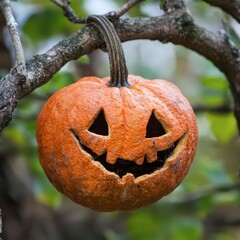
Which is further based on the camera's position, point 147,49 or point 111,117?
point 147,49

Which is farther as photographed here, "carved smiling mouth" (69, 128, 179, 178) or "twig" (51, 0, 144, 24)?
"twig" (51, 0, 144, 24)

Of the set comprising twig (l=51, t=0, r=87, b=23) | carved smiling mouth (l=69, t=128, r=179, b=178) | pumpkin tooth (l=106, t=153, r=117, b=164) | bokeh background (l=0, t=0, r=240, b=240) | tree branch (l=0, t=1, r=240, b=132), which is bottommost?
bokeh background (l=0, t=0, r=240, b=240)

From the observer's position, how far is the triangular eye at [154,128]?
1.14m

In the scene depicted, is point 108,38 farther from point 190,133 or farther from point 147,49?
point 147,49

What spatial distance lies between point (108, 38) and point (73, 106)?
153 mm

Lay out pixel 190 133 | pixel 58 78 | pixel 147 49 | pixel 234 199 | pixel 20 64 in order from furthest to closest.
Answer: pixel 147 49 → pixel 234 199 → pixel 58 78 → pixel 190 133 → pixel 20 64

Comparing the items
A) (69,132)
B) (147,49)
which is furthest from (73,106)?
(147,49)

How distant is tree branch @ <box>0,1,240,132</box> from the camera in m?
1.02

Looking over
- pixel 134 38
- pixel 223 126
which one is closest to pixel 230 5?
pixel 134 38

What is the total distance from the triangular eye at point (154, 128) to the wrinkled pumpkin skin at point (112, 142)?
0.03 meters

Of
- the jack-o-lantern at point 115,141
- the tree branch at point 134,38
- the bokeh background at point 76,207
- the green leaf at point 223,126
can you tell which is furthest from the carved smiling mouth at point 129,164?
the green leaf at point 223,126

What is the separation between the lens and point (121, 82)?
1.15 m

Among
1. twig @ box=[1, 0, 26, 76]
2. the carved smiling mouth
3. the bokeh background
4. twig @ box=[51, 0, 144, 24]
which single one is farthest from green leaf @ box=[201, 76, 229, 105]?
twig @ box=[1, 0, 26, 76]

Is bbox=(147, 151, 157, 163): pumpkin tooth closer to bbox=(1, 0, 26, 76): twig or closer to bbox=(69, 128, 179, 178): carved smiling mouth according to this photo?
bbox=(69, 128, 179, 178): carved smiling mouth
